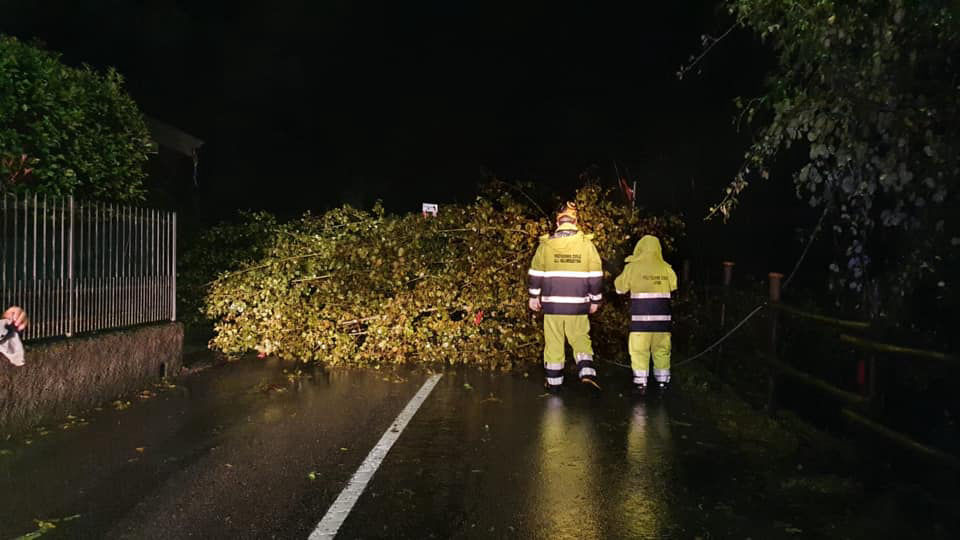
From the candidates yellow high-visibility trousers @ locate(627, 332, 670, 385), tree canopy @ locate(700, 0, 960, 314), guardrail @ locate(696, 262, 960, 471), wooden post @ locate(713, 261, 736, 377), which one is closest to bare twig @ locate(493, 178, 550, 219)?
wooden post @ locate(713, 261, 736, 377)

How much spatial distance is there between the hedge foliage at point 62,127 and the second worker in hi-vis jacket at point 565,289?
5.24 meters

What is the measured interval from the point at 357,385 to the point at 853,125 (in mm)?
6921

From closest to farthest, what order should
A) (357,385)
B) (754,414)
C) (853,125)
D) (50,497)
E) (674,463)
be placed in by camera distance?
1. (853,125)
2. (50,497)
3. (674,463)
4. (754,414)
5. (357,385)

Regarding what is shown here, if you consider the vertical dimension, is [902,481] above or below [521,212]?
below

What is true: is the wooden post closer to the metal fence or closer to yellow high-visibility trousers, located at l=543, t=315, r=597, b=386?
yellow high-visibility trousers, located at l=543, t=315, r=597, b=386

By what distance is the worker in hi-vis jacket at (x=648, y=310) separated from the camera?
9.55 meters

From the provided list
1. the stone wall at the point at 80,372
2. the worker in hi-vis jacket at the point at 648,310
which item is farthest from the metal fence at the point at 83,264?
the worker in hi-vis jacket at the point at 648,310

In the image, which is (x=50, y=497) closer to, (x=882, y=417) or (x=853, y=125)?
(x=853, y=125)

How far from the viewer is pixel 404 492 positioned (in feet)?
18.6

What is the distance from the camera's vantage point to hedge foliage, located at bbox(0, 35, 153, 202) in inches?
341

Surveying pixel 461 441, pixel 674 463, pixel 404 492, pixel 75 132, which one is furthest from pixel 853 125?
pixel 75 132

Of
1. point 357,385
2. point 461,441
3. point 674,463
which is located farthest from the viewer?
point 357,385

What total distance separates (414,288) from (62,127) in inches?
197

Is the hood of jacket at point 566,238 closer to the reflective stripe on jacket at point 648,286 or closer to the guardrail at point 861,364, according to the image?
the reflective stripe on jacket at point 648,286
